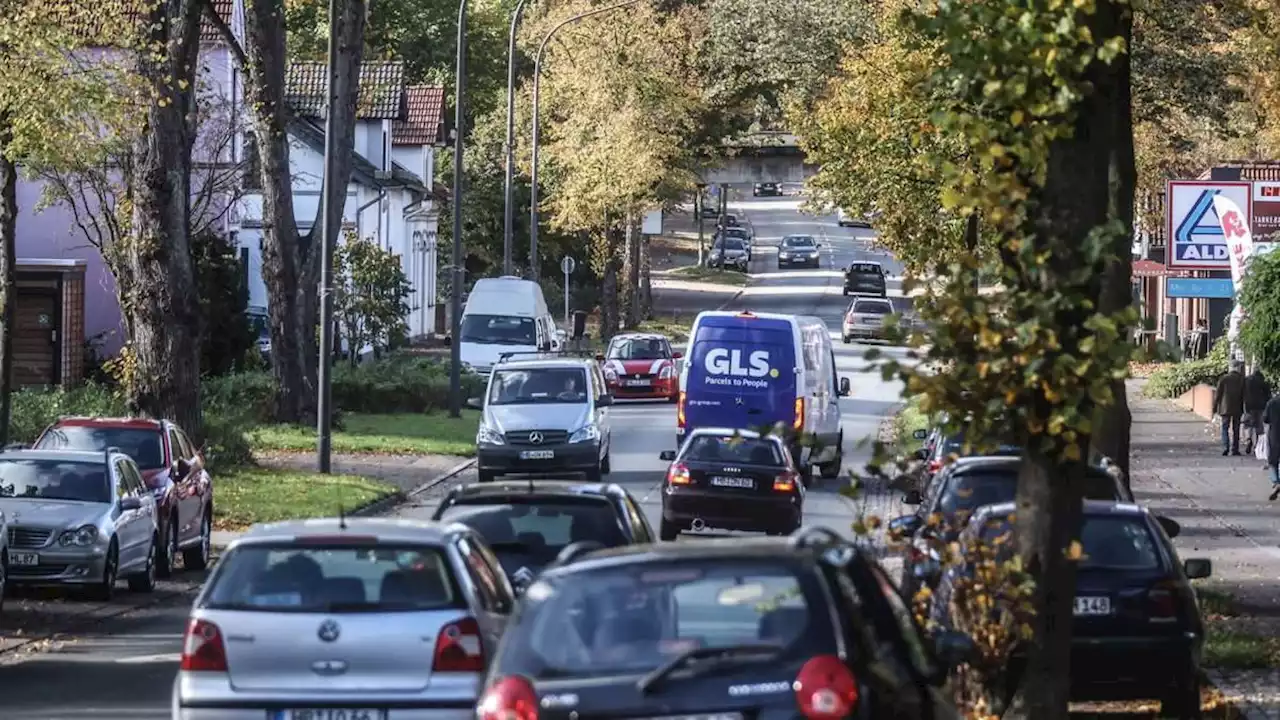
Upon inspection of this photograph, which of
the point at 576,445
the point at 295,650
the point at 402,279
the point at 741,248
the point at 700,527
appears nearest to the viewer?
the point at 295,650

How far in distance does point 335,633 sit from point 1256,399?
2886 centimetres

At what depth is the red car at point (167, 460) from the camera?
24.2 meters

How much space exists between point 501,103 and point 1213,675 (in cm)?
6934

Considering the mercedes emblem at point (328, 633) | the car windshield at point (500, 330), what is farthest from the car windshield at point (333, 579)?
the car windshield at point (500, 330)

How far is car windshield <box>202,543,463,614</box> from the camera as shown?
10.9 meters

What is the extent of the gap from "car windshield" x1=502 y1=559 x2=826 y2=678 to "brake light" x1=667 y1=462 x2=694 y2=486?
17.8 metres

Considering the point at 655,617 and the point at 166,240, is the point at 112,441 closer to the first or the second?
the point at 166,240

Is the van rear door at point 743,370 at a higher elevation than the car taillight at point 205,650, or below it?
higher

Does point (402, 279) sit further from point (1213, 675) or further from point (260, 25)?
point (1213, 675)

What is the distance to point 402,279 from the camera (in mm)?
52938

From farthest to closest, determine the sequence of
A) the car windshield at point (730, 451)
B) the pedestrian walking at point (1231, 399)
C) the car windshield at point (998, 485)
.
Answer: the pedestrian walking at point (1231, 399) < the car windshield at point (730, 451) < the car windshield at point (998, 485)

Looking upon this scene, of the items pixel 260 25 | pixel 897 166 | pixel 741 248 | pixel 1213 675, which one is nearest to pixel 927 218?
pixel 897 166

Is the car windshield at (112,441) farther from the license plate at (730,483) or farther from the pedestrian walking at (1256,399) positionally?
the pedestrian walking at (1256,399)

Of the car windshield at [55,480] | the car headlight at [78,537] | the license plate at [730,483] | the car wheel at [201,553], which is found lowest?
the car wheel at [201,553]
